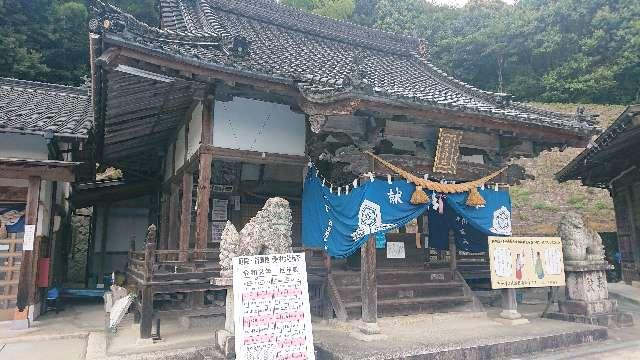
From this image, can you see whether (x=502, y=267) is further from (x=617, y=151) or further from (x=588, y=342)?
(x=617, y=151)

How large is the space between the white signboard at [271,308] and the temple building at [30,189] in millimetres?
6982

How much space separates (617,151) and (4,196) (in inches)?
744

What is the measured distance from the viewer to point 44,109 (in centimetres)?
1347

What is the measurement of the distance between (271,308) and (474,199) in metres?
5.47

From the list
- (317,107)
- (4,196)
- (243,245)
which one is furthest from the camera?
(4,196)

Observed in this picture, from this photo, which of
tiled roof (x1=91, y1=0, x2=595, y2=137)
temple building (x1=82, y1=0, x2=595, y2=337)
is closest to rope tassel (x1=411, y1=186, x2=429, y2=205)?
temple building (x1=82, y1=0, x2=595, y2=337)

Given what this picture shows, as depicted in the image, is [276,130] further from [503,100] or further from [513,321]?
[513,321]

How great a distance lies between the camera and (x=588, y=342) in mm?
8625

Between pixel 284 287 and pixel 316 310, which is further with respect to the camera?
pixel 316 310

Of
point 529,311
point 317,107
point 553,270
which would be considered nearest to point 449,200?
point 553,270

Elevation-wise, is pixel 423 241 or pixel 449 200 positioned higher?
pixel 449 200

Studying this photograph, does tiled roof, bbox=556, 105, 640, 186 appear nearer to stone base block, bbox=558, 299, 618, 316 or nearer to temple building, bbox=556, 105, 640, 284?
temple building, bbox=556, 105, 640, 284

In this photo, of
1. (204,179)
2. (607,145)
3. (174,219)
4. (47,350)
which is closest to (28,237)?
(47,350)

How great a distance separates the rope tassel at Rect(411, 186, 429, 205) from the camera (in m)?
8.38
